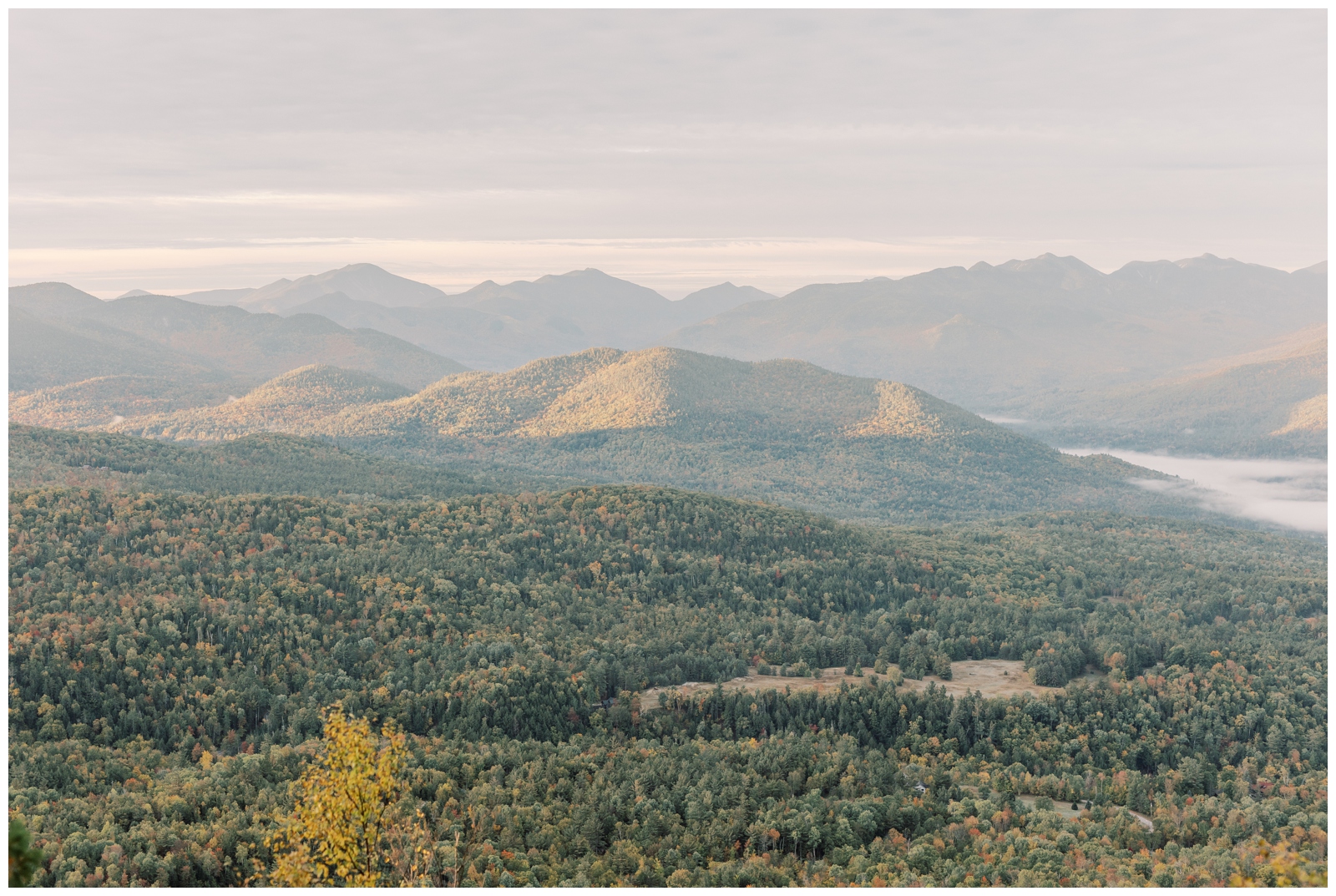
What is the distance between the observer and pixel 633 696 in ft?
276

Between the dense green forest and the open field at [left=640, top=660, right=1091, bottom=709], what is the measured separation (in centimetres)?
194

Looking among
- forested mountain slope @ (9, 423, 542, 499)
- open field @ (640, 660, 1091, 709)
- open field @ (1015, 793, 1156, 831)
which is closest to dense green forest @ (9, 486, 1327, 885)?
open field @ (1015, 793, 1156, 831)

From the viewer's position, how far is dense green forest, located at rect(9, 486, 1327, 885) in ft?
176

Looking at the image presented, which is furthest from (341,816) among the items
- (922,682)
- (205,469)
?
(205,469)

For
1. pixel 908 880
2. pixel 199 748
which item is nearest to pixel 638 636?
pixel 199 748

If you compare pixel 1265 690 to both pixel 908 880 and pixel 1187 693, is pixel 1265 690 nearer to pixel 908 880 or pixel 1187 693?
pixel 1187 693

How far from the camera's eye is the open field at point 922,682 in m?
88.2

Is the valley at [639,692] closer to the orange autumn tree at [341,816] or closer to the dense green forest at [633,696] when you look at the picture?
the dense green forest at [633,696]

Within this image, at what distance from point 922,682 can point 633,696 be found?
3128cm

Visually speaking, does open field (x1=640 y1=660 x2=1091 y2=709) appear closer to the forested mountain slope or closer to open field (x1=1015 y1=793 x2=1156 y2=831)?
open field (x1=1015 y1=793 x2=1156 y2=831)

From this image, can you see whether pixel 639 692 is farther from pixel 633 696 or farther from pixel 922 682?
pixel 922 682

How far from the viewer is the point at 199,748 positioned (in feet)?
225

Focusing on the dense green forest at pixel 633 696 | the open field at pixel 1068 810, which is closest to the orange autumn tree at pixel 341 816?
the dense green forest at pixel 633 696

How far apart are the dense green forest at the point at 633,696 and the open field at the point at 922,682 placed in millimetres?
1944
